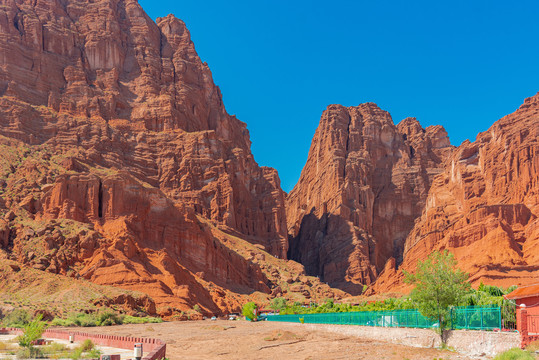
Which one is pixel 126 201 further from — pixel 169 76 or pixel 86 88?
pixel 169 76

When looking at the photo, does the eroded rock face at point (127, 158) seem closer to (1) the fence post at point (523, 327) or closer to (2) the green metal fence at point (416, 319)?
(2) the green metal fence at point (416, 319)

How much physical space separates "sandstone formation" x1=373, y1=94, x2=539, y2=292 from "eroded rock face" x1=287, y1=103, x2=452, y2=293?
21.2 metres

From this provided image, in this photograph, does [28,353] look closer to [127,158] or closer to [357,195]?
[127,158]

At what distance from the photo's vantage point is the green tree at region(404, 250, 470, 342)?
33141 millimetres

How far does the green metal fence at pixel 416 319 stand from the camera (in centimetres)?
2847

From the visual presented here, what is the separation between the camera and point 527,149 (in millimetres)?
104562

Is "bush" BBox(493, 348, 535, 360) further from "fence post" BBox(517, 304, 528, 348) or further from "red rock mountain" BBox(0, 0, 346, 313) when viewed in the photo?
"red rock mountain" BBox(0, 0, 346, 313)

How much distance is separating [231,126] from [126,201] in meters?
77.5

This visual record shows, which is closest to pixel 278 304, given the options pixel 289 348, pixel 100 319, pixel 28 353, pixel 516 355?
pixel 100 319

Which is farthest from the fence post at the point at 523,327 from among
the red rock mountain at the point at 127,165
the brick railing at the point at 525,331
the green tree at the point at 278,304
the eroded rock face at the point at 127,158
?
the green tree at the point at 278,304

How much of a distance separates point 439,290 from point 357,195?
137m

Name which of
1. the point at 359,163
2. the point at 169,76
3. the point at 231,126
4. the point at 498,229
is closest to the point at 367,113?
the point at 359,163

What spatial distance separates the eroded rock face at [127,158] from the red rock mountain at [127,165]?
0.27m

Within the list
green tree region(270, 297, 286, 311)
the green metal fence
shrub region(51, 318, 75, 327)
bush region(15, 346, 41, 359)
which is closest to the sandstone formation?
green tree region(270, 297, 286, 311)
